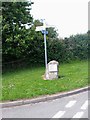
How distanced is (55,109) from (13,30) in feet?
40.2

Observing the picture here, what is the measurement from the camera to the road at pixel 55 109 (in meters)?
9.66

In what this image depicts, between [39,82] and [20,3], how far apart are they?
9425 millimetres

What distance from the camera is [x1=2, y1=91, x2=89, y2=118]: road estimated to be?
9.66 meters

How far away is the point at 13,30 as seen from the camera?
72.2ft

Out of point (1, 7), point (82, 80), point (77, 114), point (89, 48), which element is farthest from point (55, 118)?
point (89, 48)

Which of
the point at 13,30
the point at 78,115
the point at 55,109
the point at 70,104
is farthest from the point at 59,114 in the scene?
the point at 13,30

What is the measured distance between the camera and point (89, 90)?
13523mm

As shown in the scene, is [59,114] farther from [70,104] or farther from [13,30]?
[13,30]

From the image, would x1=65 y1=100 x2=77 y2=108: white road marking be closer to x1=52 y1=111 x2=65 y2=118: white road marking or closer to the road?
the road

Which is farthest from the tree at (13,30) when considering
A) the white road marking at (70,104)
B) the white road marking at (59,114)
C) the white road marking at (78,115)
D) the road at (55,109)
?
the white road marking at (78,115)

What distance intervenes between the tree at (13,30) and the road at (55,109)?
10207 millimetres

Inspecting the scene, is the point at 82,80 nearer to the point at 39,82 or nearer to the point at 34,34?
the point at 39,82

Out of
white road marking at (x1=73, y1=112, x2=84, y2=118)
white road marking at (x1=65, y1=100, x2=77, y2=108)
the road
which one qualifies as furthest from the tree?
white road marking at (x1=73, y1=112, x2=84, y2=118)

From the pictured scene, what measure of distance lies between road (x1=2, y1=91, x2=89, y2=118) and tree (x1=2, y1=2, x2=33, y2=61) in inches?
402
